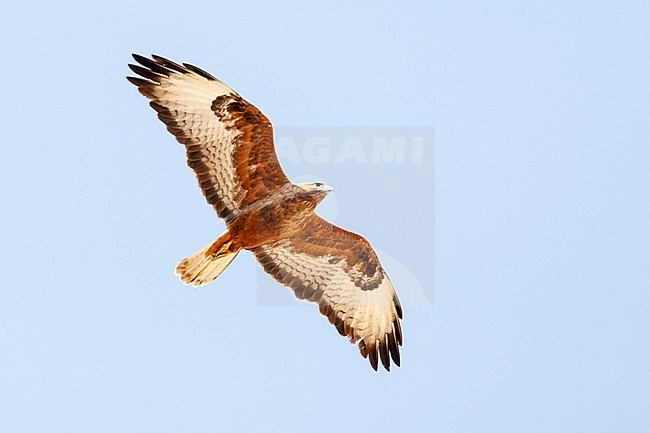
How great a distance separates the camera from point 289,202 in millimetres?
13688

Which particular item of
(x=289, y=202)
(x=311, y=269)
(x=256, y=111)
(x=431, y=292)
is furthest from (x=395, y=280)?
(x=256, y=111)

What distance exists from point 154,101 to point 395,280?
4.73 meters

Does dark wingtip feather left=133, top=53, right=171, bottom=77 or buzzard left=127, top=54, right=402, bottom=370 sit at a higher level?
dark wingtip feather left=133, top=53, right=171, bottom=77

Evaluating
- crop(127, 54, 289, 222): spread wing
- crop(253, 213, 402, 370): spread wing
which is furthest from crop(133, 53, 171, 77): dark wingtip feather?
crop(253, 213, 402, 370): spread wing

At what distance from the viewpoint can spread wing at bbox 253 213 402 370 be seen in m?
14.6

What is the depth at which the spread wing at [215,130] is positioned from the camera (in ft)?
44.0

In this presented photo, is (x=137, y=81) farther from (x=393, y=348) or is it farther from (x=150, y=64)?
(x=393, y=348)

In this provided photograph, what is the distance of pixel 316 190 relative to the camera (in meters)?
13.6

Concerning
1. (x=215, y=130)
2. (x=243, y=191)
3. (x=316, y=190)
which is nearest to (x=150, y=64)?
(x=215, y=130)

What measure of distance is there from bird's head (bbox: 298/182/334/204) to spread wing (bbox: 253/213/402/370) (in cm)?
97

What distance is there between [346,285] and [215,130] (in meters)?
2.96

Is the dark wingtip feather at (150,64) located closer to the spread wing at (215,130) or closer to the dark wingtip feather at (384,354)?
the spread wing at (215,130)

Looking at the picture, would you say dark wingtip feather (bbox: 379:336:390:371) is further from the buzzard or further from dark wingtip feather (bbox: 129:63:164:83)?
dark wingtip feather (bbox: 129:63:164:83)

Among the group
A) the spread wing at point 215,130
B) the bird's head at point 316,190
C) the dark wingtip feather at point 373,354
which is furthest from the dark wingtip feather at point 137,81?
the dark wingtip feather at point 373,354
